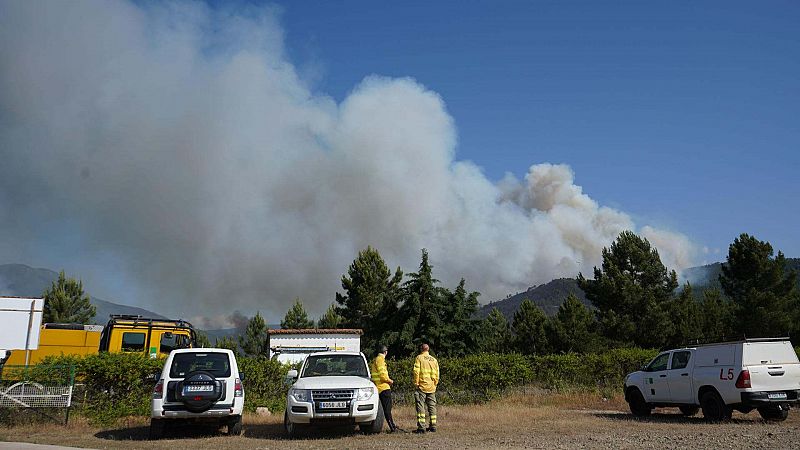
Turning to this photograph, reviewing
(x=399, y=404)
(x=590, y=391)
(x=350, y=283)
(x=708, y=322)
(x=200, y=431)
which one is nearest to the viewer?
(x=200, y=431)

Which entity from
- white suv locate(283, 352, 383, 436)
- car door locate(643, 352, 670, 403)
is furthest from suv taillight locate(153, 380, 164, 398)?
car door locate(643, 352, 670, 403)

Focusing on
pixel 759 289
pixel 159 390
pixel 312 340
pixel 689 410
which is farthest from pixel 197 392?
pixel 759 289

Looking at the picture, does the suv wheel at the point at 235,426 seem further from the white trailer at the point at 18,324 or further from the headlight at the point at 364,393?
the white trailer at the point at 18,324

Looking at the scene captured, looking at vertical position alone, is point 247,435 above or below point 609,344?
below

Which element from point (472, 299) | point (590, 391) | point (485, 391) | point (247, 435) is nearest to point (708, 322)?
point (472, 299)

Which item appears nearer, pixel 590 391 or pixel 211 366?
pixel 211 366

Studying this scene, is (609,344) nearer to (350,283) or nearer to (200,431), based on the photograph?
(350,283)

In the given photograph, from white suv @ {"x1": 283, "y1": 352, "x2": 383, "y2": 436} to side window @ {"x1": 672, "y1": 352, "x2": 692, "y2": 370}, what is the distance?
847 centimetres

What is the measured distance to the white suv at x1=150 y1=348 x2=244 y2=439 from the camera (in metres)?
12.5

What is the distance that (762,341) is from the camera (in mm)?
14648

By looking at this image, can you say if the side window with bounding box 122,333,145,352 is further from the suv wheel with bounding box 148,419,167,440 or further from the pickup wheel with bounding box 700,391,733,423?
the pickup wheel with bounding box 700,391,733,423

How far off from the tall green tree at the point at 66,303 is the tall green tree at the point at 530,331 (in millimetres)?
36055

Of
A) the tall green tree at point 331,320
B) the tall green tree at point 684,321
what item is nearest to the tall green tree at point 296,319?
the tall green tree at point 331,320

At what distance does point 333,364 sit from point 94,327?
15.2 metres
